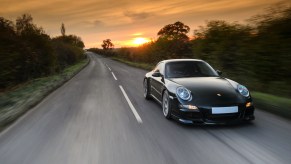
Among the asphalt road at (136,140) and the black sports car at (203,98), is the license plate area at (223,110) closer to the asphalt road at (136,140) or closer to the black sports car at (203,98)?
the black sports car at (203,98)

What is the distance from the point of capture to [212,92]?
7332 mm

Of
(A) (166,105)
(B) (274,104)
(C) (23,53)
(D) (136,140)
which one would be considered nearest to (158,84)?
(A) (166,105)

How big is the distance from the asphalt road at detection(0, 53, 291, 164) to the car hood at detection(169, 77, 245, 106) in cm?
56

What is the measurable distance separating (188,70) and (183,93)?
1856mm

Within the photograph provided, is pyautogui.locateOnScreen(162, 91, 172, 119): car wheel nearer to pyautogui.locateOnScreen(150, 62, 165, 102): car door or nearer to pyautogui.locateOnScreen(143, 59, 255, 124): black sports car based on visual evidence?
pyautogui.locateOnScreen(143, 59, 255, 124): black sports car

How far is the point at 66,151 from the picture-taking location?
575 cm

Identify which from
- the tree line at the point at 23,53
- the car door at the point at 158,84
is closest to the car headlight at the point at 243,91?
the car door at the point at 158,84

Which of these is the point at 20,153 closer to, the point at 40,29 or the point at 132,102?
the point at 132,102

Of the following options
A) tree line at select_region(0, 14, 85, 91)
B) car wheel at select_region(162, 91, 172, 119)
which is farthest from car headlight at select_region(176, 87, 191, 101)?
tree line at select_region(0, 14, 85, 91)

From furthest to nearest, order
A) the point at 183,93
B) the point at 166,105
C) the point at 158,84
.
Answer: the point at 158,84 < the point at 166,105 < the point at 183,93

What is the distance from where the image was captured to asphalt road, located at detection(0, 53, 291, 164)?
5.21 metres

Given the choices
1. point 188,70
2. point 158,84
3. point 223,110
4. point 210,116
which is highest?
point 188,70

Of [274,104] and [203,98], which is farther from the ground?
[203,98]

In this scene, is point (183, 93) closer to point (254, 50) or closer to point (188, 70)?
point (188, 70)
